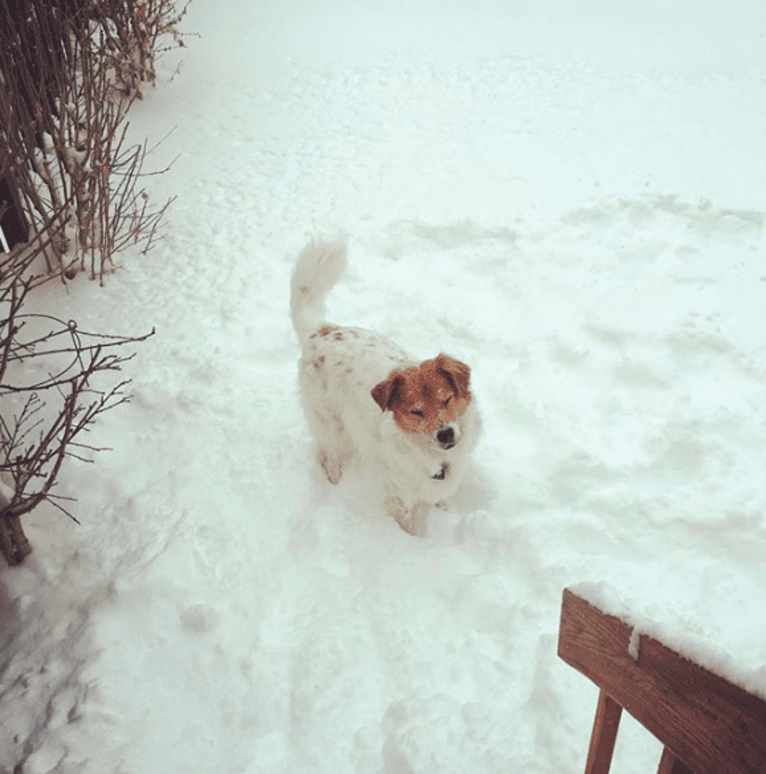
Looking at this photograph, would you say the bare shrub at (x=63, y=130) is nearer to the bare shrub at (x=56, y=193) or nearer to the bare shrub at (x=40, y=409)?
the bare shrub at (x=56, y=193)

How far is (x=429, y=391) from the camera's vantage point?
9.32 feet

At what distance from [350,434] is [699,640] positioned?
2.54m

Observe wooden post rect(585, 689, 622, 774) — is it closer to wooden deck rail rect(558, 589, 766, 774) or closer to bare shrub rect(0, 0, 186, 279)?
wooden deck rail rect(558, 589, 766, 774)

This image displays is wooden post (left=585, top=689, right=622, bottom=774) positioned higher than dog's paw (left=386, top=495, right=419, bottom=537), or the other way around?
wooden post (left=585, top=689, right=622, bottom=774)

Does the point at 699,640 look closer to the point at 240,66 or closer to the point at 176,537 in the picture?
the point at 176,537

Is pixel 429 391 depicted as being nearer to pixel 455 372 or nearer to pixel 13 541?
pixel 455 372

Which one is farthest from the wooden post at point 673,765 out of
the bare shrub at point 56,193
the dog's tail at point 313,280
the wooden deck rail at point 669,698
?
the bare shrub at point 56,193

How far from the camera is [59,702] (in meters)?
2.52

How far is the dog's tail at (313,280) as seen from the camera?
12.0 ft

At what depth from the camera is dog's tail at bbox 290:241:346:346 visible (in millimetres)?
3654

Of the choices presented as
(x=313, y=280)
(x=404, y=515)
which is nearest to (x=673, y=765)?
(x=404, y=515)

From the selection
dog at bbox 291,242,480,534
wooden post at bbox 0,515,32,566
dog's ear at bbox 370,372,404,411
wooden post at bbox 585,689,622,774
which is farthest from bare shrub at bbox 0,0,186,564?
wooden post at bbox 585,689,622,774

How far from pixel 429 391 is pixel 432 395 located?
A: 0.08ft

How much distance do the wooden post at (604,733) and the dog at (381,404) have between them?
1483 mm
